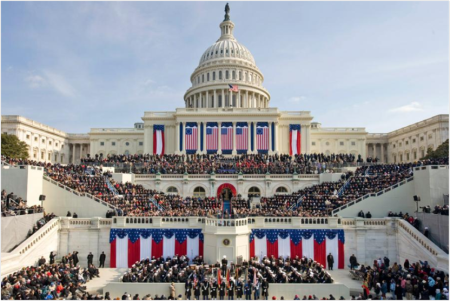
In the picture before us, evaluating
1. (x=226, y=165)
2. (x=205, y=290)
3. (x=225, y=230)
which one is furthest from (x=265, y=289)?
(x=226, y=165)

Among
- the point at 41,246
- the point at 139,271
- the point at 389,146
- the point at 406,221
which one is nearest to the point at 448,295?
the point at 406,221

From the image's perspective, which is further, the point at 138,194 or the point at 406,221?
the point at 138,194

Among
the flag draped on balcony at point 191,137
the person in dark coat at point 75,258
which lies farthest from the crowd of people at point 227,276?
the flag draped on balcony at point 191,137

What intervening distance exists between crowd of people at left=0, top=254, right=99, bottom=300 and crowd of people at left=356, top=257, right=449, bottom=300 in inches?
771

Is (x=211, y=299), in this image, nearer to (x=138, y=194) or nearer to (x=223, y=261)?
(x=223, y=261)

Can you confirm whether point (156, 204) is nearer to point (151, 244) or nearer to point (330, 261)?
point (151, 244)

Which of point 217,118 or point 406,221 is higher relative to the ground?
point 217,118

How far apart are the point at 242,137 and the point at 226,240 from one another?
47200mm

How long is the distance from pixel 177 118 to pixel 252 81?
33.1 metres

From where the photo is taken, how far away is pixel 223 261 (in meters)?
29.1

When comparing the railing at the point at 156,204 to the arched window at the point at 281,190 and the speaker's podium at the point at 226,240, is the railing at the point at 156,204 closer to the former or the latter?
the speaker's podium at the point at 226,240

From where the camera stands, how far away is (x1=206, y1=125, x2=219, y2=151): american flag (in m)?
75.8

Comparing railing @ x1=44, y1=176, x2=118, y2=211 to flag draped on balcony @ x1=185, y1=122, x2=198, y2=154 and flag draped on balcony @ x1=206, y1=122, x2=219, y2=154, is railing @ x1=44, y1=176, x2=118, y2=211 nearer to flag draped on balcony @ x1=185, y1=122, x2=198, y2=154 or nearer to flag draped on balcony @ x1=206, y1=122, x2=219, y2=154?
flag draped on balcony @ x1=185, y1=122, x2=198, y2=154

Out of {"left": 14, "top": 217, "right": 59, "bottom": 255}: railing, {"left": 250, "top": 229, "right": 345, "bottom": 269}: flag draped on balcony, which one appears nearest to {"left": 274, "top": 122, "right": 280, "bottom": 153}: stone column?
{"left": 250, "top": 229, "right": 345, "bottom": 269}: flag draped on balcony
